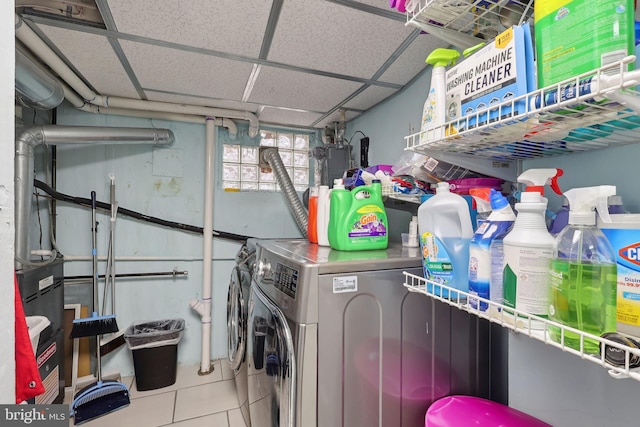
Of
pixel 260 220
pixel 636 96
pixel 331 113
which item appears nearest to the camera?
pixel 636 96

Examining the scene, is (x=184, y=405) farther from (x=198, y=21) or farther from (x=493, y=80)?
(x=493, y=80)

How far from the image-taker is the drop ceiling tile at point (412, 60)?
1494 millimetres

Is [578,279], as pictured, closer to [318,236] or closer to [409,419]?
[409,419]

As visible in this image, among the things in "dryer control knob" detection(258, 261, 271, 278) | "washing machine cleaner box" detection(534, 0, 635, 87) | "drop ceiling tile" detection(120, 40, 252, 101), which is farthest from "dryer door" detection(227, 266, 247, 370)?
"washing machine cleaner box" detection(534, 0, 635, 87)

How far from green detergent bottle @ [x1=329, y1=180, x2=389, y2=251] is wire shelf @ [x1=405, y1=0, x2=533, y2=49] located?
0.68 meters

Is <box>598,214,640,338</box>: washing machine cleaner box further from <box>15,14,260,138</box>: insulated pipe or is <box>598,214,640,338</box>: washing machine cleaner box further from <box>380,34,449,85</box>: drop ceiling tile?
<box>15,14,260,138</box>: insulated pipe

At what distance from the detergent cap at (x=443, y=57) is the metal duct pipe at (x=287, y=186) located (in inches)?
74.0

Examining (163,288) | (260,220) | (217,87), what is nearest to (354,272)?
(217,87)

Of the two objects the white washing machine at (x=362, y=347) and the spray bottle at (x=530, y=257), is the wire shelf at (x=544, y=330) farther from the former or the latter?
the white washing machine at (x=362, y=347)

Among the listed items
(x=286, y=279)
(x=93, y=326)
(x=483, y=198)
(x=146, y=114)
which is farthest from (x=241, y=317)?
(x=146, y=114)

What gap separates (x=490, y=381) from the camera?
1.18m

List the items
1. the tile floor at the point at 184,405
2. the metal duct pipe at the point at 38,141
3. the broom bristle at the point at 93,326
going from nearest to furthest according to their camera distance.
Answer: the metal duct pipe at the point at 38,141 < the tile floor at the point at 184,405 < the broom bristle at the point at 93,326

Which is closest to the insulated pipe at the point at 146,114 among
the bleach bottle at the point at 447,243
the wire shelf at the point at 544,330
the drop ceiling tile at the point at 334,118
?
the drop ceiling tile at the point at 334,118

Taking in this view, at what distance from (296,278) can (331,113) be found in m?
1.91
